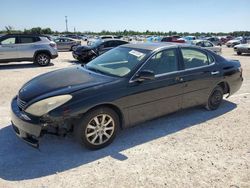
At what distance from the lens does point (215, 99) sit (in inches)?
227

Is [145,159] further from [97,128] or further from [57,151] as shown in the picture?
[57,151]

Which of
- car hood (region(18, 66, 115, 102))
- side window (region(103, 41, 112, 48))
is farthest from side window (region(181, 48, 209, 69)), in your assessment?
side window (region(103, 41, 112, 48))

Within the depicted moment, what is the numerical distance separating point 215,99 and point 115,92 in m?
2.84

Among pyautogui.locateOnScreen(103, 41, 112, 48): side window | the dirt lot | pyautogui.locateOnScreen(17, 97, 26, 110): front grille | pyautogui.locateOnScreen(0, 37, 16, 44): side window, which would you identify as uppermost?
pyautogui.locateOnScreen(0, 37, 16, 44): side window

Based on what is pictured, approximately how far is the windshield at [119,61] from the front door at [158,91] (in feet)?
0.72

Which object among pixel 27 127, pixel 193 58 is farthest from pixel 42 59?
pixel 27 127

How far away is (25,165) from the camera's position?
3.51m

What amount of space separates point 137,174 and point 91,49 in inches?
455

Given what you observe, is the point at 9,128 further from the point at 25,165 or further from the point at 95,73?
the point at 95,73

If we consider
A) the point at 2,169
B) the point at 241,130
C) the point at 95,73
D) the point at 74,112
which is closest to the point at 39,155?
the point at 2,169

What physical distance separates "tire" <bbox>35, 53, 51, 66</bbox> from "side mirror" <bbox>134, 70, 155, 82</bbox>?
32.1 ft

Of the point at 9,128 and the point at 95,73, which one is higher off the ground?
the point at 95,73

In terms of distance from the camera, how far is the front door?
4.24 meters

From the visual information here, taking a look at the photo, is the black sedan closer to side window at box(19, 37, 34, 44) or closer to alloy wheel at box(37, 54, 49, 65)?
alloy wheel at box(37, 54, 49, 65)
